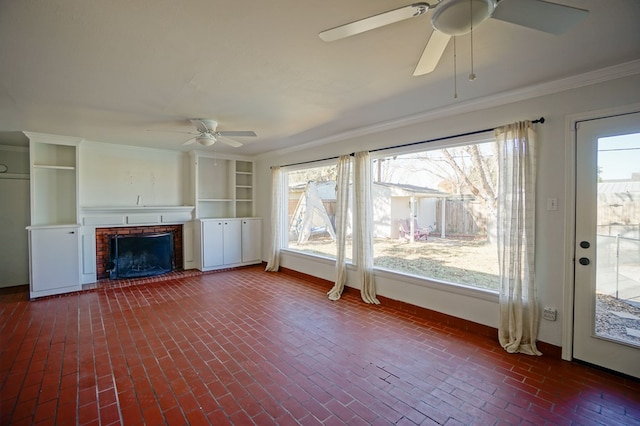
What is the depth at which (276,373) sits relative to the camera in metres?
2.38

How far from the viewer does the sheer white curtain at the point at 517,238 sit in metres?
2.70

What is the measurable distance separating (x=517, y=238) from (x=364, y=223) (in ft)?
6.14

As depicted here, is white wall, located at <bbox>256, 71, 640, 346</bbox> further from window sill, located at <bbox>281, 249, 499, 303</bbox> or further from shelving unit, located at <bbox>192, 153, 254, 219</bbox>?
shelving unit, located at <bbox>192, 153, 254, 219</bbox>

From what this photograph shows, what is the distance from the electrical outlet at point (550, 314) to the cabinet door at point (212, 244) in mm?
5295

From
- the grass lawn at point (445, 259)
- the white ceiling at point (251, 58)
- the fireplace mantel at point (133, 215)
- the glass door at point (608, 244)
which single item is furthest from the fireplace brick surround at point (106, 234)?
the glass door at point (608, 244)

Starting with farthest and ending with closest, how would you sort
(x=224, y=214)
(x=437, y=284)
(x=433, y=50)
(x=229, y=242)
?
(x=224, y=214) → (x=229, y=242) → (x=437, y=284) → (x=433, y=50)

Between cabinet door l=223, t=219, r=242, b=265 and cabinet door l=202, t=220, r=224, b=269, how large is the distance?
0.09 metres

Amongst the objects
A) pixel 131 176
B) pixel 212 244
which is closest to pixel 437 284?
pixel 212 244

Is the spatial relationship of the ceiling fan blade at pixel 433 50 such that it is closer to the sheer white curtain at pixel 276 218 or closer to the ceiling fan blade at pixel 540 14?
the ceiling fan blade at pixel 540 14

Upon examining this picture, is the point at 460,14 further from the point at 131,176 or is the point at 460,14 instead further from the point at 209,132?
the point at 131,176

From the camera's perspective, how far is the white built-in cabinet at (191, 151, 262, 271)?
5.82 meters

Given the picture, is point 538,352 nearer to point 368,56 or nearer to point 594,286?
point 594,286

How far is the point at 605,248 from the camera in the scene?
7.91 feet

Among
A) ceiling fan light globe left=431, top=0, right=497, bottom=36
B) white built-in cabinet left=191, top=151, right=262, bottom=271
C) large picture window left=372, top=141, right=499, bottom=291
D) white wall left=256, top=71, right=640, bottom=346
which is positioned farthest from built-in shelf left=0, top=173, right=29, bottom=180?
ceiling fan light globe left=431, top=0, right=497, bottom=36
